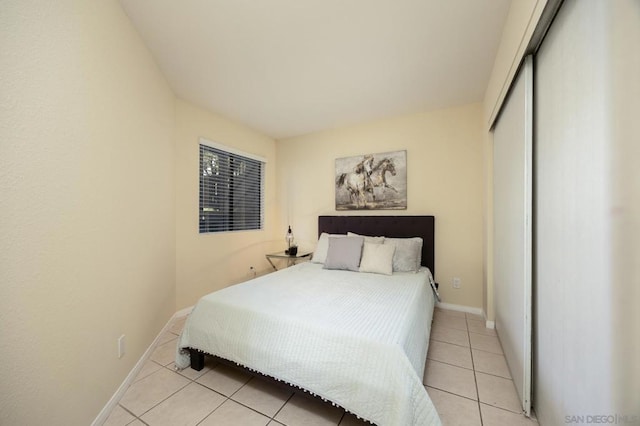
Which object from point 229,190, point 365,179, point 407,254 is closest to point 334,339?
point 407,254

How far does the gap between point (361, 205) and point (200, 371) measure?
2497 millimetres

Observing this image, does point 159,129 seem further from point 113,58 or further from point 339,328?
point 339,328

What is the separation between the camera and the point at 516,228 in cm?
154

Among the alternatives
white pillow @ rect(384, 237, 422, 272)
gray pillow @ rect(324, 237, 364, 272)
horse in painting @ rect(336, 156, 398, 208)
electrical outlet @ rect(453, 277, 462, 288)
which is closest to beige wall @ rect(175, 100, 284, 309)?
gray pillow @ rect(324, 237, 364, 272)

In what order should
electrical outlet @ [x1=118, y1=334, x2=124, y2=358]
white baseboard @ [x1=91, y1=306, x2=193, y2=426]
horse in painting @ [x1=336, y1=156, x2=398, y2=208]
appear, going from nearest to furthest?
white baseboard @ [x1=91, y1=306, x2=193, y2=426] < electrical outlet @ [x1=118, y1=334, x2=124, y2=358] < horse in painting @ [x1=336, y1=156, x2=398, y2=208]

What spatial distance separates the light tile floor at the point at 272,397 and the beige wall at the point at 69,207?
20 centimetres

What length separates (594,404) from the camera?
0.80 metres

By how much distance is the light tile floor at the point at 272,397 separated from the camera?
1342 millimetres

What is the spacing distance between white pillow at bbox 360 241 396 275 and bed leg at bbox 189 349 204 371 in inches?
64.0

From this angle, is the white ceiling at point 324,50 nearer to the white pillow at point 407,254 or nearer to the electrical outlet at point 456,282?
the white pillow at point 407,254

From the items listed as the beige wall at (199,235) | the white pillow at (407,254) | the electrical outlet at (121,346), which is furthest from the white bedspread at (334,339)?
the beige wall at (199,235)

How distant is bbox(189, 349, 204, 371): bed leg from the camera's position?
176 centimetres

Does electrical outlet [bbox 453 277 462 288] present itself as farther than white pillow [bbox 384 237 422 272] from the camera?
Yes

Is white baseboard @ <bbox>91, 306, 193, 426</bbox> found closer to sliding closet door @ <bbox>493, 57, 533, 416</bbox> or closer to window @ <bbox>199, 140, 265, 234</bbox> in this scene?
window @ <bbox>199, 140, 265, 234</bbox>
